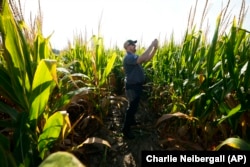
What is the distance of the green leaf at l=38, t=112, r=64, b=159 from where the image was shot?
4.58 ft

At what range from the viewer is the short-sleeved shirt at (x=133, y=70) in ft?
10.7

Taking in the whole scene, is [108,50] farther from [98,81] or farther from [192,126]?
[192,126]

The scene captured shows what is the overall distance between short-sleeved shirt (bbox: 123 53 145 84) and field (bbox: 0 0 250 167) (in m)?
0.35

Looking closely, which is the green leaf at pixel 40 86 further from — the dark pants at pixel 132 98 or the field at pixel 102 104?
the dark pants at pixel 132 98

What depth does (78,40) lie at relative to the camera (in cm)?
464

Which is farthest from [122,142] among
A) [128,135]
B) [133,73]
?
[133,73]

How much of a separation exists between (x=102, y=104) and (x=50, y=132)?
162cm

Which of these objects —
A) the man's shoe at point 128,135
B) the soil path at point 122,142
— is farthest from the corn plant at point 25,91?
the man's shoe at point 128,135

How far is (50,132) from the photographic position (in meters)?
1.45

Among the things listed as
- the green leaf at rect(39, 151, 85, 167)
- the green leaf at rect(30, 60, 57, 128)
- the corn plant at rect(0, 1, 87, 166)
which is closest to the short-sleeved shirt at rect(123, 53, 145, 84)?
the corn plant at rect(0, 1, 87, 166)

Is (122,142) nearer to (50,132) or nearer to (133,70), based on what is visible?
(133,70)

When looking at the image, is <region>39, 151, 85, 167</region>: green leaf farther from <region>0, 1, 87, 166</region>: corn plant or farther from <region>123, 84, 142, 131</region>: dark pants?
<region>123, 84, 142, 131</region>: dark pants

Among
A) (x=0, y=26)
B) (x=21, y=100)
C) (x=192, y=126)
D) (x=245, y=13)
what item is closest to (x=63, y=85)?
(x=21, y=100)

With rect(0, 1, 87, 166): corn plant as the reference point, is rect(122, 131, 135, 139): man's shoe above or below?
below
